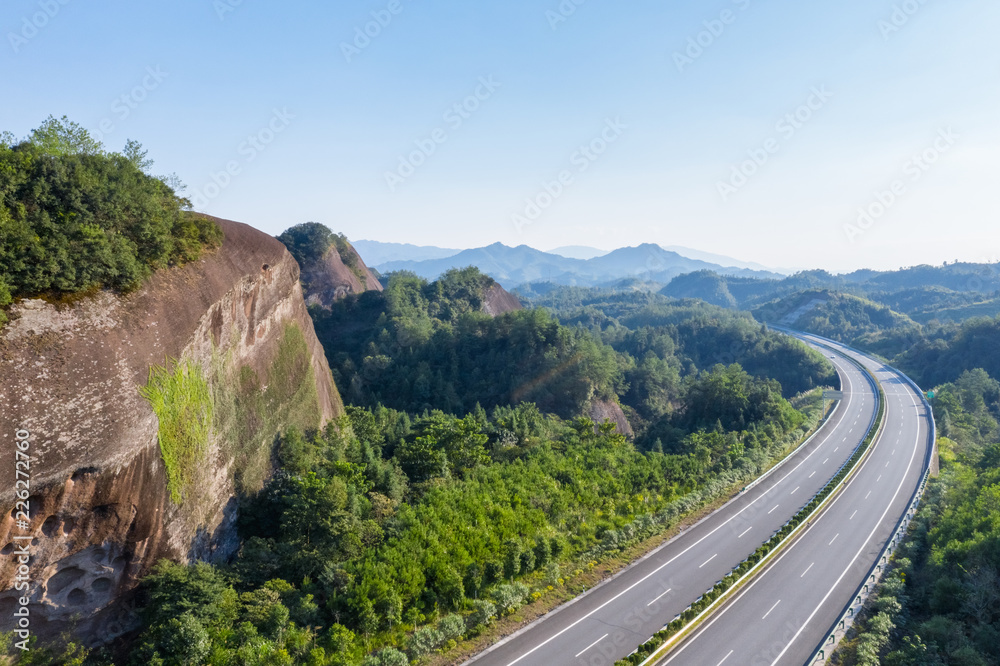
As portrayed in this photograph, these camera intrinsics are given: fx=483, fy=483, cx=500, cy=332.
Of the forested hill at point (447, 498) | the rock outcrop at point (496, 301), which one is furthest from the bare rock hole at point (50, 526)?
the rock outcrop at point (496, 301)

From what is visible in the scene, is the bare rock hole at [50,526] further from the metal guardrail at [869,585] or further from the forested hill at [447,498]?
the metal guardrail at [869,585]

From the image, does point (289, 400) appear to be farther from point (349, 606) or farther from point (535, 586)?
point (535, 586)

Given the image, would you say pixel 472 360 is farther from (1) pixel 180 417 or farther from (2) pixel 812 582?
(2) pixel 812 582

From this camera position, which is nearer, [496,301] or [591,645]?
[591,645]

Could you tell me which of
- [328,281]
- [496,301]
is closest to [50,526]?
[328,281]

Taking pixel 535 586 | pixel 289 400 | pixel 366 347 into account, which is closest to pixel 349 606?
pixel 535 586

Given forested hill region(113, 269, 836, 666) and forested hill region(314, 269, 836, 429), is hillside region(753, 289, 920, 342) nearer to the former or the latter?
forested hill region(314, 269, 836, 429)

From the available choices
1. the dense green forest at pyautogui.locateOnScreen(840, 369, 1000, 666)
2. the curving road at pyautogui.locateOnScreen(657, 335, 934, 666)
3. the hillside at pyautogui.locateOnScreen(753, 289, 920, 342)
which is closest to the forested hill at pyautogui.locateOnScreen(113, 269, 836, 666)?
the curving road at pyautogui.locateOnScreen(657, 335, 934, 666)
